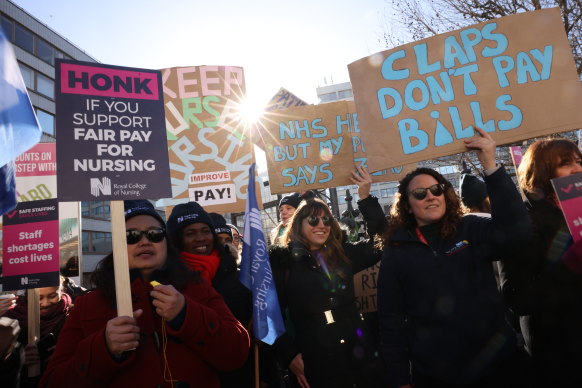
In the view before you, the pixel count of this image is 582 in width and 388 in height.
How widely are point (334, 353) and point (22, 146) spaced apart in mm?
2311

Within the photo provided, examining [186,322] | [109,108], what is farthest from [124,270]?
[109,108]

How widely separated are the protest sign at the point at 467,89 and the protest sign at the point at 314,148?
698 mm

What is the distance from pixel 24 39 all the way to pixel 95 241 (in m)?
13.3

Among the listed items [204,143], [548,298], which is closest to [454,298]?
[548,298]

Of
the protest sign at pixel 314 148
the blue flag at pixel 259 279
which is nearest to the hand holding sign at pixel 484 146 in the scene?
the protest sign at pixel 314 148

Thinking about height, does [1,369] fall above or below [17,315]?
below

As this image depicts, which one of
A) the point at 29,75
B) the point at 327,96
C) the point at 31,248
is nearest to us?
the point at 31,248

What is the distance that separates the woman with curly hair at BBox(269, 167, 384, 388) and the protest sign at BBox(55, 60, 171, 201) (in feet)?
4.22

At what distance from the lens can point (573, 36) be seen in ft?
21.8

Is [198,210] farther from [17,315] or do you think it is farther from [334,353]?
[17,315]

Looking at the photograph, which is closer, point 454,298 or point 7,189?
point 454,298

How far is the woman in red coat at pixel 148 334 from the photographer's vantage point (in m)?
1.61

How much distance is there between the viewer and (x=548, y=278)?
6.29 feet

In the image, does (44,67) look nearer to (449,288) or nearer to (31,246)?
(31,246)
